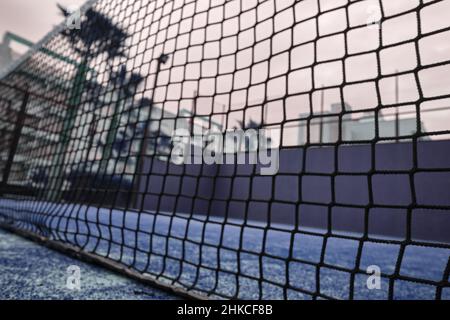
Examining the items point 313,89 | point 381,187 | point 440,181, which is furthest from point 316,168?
point 313,89

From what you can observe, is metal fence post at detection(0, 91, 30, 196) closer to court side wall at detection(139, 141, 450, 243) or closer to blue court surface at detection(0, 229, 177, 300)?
court side wall at detection(139, 141, 450, 243)

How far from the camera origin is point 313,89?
3.85 ft

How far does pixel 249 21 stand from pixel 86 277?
4.63 ft

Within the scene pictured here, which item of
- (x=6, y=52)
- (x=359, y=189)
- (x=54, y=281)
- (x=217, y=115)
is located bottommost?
(x=54, y=281)

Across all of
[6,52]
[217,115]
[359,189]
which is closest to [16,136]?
[217,115]

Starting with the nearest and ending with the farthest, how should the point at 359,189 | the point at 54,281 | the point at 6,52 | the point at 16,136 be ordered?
the point at 54,281, the point at 16,136, the point at 359,189, the point at 6,52

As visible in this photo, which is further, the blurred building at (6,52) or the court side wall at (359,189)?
the blurred building at (6,52)

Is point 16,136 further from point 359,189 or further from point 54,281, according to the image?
point 359,189

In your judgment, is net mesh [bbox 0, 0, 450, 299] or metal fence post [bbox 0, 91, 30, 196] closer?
net mesh [bbox 0, 0, 450, 299]

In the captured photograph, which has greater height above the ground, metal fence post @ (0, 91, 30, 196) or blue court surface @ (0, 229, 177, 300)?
metal fence post @ (0, 91, 30, 196)

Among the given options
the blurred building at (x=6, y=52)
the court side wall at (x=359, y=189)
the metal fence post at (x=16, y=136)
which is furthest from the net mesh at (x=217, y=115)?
the blurred building at (x=6, y=52)

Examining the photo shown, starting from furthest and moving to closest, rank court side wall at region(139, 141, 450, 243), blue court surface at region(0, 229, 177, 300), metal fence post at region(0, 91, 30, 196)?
court side wall at region(139, 141, 450, 243) → metal fence post at region(0, 91, 30, 196) → blue court surface at region(0, 229, 177, 300)

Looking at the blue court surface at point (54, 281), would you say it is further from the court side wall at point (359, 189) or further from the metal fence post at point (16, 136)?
the court side wall at point (359, 189)

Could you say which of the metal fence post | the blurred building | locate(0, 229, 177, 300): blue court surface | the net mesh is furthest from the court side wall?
the blurred building
